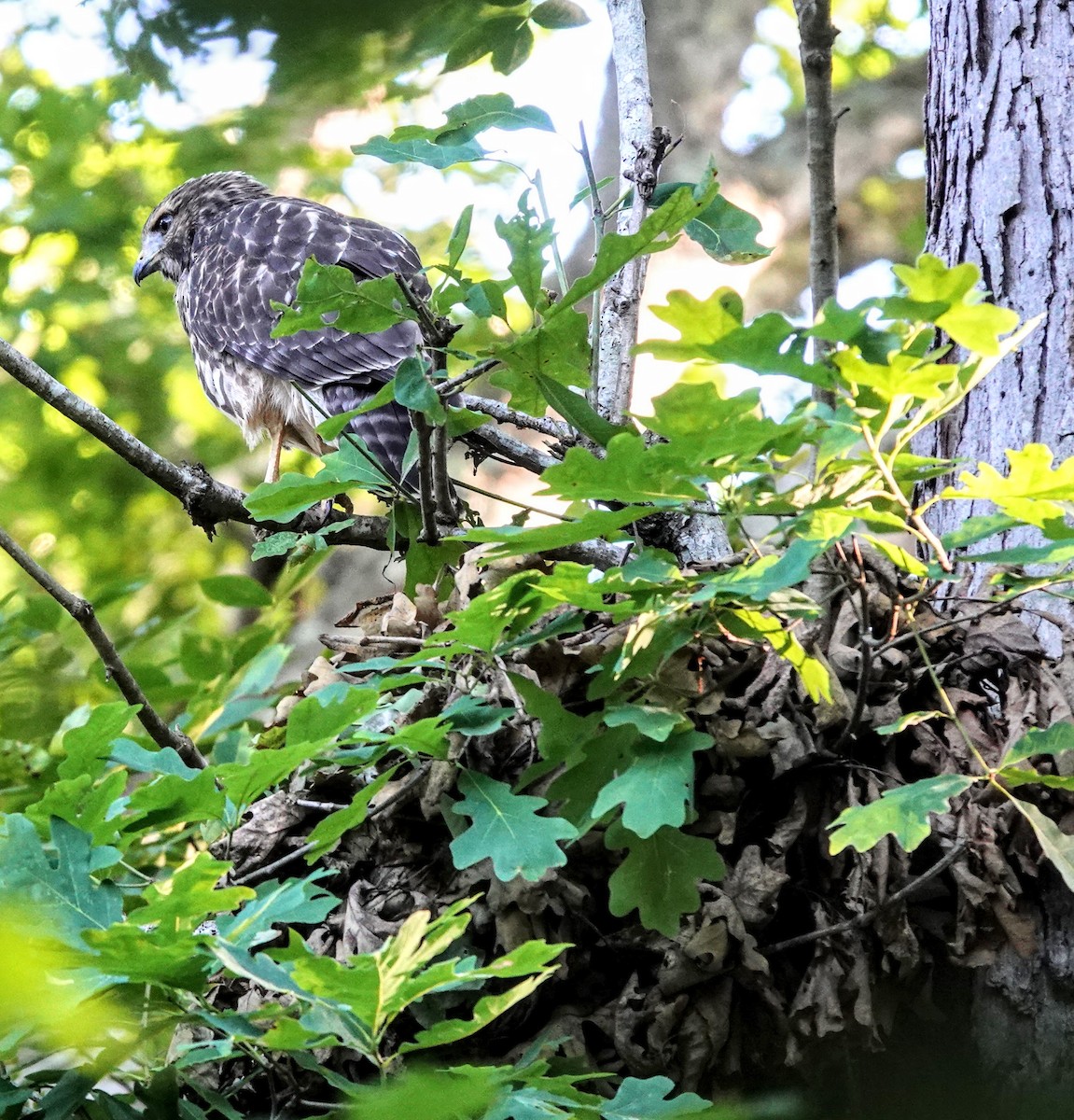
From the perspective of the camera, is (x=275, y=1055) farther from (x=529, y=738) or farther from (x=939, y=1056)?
(x=939, y=1056)

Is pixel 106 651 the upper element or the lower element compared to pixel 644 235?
lower

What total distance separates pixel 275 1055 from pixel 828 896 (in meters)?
0.65

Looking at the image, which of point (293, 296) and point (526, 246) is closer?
point (526, 246)

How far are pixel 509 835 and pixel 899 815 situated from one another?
397 mm

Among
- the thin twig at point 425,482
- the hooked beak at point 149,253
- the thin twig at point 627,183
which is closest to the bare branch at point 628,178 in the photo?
the thin twig at point 627,183

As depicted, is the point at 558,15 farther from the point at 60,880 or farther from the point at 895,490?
the point at 60,880

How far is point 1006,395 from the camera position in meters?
1.92

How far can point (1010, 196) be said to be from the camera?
6.63ft

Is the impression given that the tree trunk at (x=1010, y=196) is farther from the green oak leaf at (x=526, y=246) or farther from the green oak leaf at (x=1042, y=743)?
the green oak leaf at (x=526, y=246)

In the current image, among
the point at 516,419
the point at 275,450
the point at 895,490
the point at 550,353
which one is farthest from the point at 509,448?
the point at 275,450

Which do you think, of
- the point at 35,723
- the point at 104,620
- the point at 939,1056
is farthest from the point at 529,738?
the point at 104,620

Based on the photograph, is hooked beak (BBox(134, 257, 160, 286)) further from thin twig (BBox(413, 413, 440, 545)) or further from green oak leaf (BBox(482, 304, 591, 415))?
green oak leaf (BBox(482, 304, 591, 415))

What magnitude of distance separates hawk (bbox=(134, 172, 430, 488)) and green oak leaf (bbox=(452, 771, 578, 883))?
1.97 m

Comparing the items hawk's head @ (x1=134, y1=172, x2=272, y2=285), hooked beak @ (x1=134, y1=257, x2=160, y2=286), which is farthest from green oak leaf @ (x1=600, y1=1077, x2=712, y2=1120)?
hooked beak @ (x1=134, y1=257, x2=160, y2=286)
